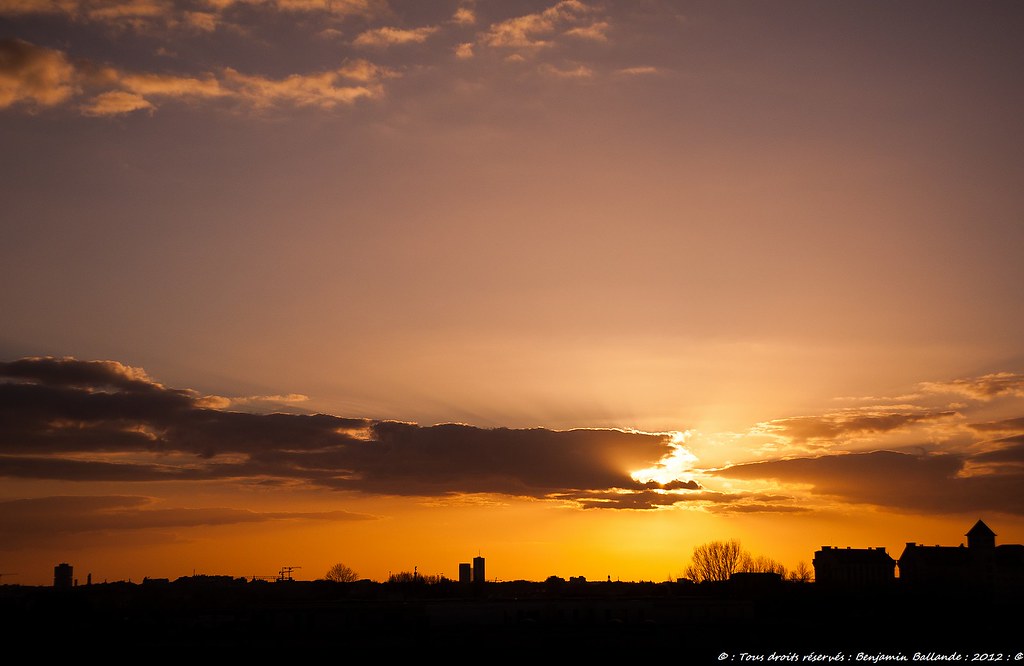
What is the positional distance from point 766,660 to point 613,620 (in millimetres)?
37369

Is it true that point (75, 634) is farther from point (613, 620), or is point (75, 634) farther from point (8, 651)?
point (613, 620)

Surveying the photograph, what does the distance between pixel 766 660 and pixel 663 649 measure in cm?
1751

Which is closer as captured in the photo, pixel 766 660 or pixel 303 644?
pixel 766 660

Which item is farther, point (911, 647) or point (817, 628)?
point (817, 628)

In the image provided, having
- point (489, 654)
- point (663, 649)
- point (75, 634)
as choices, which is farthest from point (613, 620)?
point (75, 634)

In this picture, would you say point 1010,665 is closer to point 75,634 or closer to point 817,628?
point 817,628

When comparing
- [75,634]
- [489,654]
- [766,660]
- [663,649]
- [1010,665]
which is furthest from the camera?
[75,634]

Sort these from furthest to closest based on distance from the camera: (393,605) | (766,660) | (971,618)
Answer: (971,618)
(393,605)
(766,660)

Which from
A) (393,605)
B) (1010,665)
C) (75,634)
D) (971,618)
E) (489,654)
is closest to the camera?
(1010,665)

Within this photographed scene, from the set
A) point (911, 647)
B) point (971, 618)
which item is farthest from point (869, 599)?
point (911, 647)

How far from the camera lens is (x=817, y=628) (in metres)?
121

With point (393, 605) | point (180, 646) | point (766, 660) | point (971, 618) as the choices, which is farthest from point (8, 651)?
point (971, 618)

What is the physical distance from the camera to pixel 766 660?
88.2 meters

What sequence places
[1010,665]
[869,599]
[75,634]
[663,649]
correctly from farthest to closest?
[869,599] → [75,634] → [663,649] → [1010,665]
